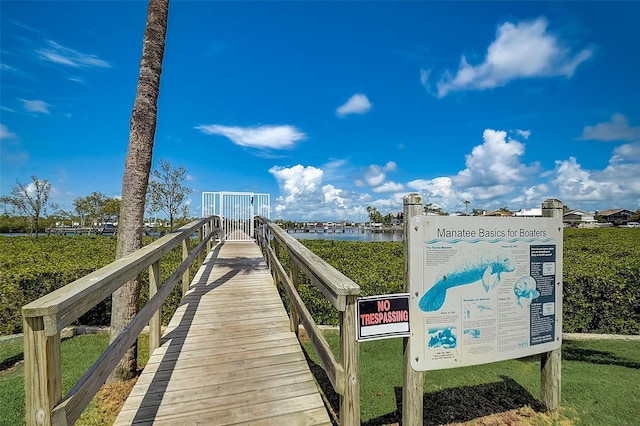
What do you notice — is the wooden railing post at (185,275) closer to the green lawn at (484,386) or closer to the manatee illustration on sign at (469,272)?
the green lawn at (484,386)

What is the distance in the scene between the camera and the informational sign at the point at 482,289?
236cm

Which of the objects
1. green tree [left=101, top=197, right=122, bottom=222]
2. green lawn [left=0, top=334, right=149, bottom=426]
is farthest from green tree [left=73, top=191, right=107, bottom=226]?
green lawn [left=0, top=334, right=149, bottom=426]

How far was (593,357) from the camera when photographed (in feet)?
13.5

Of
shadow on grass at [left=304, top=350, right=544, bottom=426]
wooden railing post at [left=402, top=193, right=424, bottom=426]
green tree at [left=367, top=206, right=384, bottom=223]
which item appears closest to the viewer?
wooden railing post at [left=402, top=193, right=424, bottom=426]

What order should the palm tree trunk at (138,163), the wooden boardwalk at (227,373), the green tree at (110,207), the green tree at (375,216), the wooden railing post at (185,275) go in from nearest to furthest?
the wooden boardwalk at (227,373) < the palm tree trunk at (138,163) < the wooden railing post at (185,275) < the green tree at (110,207) < the green tree at (375,216)

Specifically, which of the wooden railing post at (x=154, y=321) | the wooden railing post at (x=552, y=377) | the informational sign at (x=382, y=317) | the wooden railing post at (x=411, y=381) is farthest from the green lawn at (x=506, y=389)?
the wooden railing post at (x=154, y=321)

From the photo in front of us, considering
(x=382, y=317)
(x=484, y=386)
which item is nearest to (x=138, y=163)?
(x=382, y=317)

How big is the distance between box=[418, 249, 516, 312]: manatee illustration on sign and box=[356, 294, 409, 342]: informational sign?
19cm

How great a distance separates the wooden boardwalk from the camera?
2.16 meters

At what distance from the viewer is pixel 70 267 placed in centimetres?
583

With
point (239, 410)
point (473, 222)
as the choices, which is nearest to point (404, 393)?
point (239, 410)

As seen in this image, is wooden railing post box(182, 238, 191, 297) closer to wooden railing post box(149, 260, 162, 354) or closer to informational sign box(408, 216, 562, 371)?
wooden railing post box(149, 260, 162, 354)

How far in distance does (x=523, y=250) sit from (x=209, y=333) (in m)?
3.30

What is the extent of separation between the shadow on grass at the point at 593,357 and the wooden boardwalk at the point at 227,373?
3892 mm
